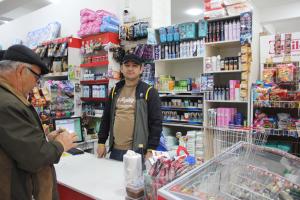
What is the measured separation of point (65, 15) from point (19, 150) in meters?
5.73

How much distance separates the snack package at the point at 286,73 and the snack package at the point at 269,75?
0.10m

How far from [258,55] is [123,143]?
2442 mm

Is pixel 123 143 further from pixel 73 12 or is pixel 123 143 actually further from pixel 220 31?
pixel 73 12

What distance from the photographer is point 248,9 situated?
3604mm

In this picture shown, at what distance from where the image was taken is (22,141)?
4.22 ft

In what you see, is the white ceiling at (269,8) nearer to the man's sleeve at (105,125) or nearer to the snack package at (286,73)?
the snack package at (286,73)

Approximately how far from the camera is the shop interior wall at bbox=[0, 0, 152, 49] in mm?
4914

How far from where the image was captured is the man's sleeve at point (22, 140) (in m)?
1.28

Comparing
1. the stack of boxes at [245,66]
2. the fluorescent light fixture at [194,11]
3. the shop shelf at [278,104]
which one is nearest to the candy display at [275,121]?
the shop shelf at [278,104]

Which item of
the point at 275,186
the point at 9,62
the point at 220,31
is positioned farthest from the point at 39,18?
the point at 275,186

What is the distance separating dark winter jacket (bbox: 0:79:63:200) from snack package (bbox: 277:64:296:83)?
2885mm

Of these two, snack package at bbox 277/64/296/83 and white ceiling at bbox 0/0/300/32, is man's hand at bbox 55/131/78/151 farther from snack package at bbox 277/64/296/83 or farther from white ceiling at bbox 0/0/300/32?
white ceiling at bbox 0/0/300/32

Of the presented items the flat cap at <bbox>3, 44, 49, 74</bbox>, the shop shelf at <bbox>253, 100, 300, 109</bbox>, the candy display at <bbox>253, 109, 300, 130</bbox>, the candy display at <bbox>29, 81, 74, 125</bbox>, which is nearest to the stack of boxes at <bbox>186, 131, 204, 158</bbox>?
the candy display at <bbox>253, 109, 300, 130</bbox>

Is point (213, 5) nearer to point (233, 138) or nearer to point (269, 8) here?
point (233, 138)
